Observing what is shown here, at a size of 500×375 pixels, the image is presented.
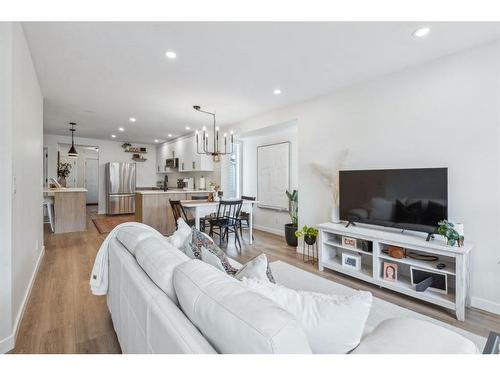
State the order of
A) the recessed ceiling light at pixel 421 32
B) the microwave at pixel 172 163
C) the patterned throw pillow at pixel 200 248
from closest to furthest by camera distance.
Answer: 1. the patterned throw pillow at pixel 200 248
2. the recessed ceiling light at pixel 421 32
3. the microwave at pixel 172 163

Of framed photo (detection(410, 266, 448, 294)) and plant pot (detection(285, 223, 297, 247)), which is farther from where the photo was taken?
plant pot (detection(285, 223, 297, 247))

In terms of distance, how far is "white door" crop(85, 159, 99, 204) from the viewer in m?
9.80

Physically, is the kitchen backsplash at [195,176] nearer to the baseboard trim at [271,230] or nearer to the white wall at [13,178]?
the baseboard trim at [271,230]

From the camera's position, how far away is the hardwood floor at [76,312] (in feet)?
6.07

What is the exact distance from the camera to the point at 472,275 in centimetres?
243

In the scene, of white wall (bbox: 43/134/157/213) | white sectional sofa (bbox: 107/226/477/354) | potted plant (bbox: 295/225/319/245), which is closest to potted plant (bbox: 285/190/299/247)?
potted plant (bbox: 295/225/319/245)

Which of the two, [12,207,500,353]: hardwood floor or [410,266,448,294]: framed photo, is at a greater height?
[410,266,448,294]: framed photo

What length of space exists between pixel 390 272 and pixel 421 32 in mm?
2336

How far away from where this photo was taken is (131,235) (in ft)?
5.89

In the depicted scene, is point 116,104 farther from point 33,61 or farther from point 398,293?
point 398,293

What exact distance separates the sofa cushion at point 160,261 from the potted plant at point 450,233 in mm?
2366

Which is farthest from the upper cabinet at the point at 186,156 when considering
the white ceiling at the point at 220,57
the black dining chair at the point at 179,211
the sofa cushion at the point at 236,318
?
the sofa cushion at the point at 236,318

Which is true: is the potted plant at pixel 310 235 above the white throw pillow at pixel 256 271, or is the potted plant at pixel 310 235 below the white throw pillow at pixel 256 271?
below

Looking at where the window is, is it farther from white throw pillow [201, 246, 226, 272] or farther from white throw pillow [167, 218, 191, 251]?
white throw pillow [201, 246, 226, 272]
